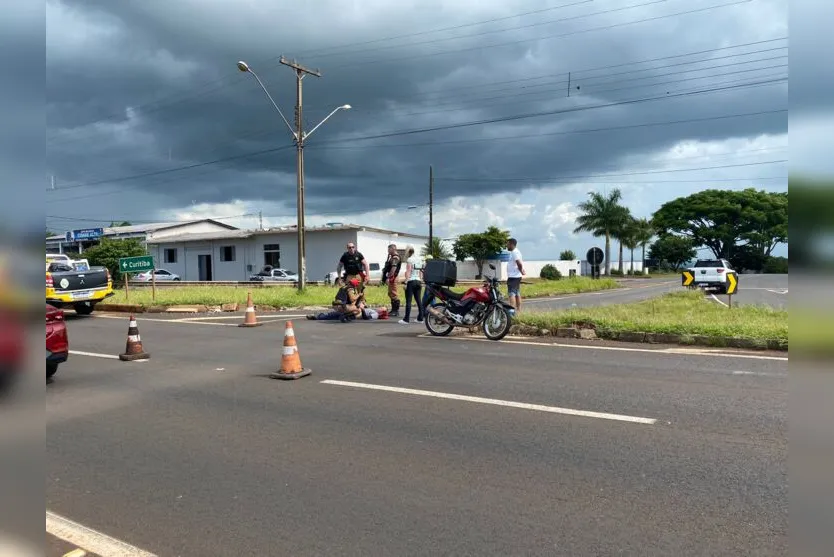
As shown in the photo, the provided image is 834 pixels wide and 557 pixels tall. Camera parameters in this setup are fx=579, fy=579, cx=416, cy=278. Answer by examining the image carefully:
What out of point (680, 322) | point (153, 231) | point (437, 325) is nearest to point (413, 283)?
point (437, 325)

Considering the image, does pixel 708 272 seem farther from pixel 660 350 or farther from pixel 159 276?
pixel 159 276

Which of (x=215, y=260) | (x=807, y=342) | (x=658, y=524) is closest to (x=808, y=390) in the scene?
(x=807, y=342)

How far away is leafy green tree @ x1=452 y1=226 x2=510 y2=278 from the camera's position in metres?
52.7

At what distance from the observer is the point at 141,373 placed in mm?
8641

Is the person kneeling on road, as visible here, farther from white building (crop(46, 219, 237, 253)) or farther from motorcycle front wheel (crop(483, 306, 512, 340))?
white building (crop(46, 219, 237, 253))

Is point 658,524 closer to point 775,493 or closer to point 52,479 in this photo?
point 775,493

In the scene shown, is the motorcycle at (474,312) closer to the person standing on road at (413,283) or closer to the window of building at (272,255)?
the person standing on road at (413,283)

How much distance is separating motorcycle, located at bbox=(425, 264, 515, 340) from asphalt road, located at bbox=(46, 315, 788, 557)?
2.61 metres

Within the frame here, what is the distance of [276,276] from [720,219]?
5654cm

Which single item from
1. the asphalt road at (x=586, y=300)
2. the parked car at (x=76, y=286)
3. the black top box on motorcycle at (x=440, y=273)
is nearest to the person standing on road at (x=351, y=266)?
the black top box on motorcycle at (x=440, y=273)

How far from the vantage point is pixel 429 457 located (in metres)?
4.85

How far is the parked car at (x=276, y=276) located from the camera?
3931 centimetres

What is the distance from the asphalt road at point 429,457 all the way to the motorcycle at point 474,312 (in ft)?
8.58

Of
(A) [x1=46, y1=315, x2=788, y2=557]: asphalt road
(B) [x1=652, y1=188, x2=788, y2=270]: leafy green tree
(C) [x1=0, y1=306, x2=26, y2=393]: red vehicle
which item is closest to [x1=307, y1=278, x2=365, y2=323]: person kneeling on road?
(A) [x1=46, y1=315, x2=788, y2=557]: asphalt road
